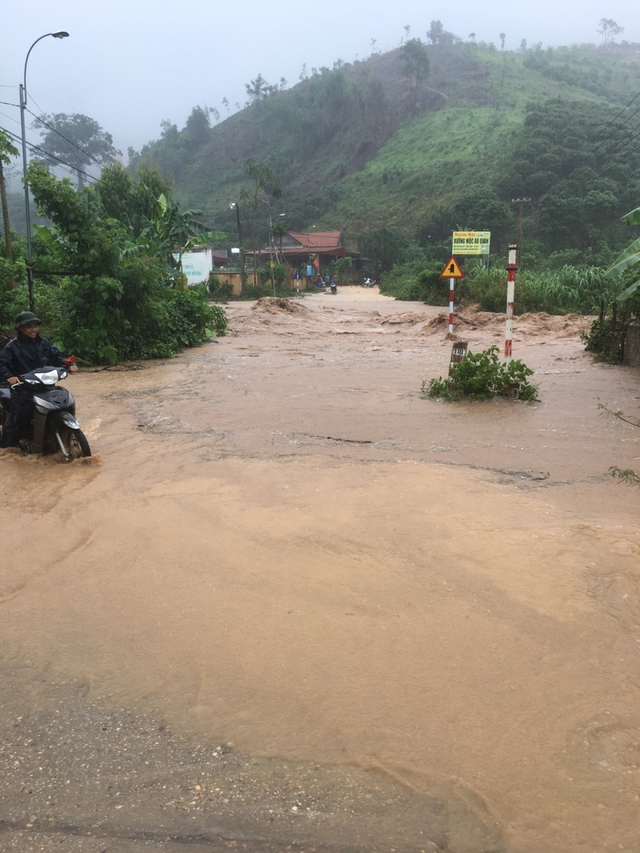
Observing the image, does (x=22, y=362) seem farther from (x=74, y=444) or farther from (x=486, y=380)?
(x=486, y=380)

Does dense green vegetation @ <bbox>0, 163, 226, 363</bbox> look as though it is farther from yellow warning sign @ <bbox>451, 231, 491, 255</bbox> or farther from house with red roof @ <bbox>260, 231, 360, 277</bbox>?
house with red roof @ <bbox>260, 231, 360, 277</bbox>

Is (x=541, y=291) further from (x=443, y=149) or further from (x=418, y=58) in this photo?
(x=418, y=58)

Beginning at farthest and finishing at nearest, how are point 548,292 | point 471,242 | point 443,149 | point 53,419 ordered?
point 443,149, point 471,242, point 548,292, point 53,419

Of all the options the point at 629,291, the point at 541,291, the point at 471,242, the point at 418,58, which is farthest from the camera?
the point at 418,58

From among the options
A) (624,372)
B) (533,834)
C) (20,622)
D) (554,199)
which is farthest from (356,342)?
(554,199)

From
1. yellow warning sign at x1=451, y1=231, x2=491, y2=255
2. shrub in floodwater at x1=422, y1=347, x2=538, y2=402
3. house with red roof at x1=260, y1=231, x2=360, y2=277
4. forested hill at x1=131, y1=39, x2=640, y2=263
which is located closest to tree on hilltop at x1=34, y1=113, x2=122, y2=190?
forested hill at x1=131, y1=39, x2=640, y2=263

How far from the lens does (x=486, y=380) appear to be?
9398 millimetres

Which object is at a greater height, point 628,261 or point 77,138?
point 77,138

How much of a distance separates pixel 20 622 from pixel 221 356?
11.7 metres

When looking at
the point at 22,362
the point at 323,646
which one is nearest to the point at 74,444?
the point at 22,362

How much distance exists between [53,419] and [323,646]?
4180mm

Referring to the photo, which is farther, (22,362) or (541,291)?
(541,291)

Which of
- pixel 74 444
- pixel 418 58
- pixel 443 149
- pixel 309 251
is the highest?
A: pixel 418 58

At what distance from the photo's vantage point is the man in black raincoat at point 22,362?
22.2ft
